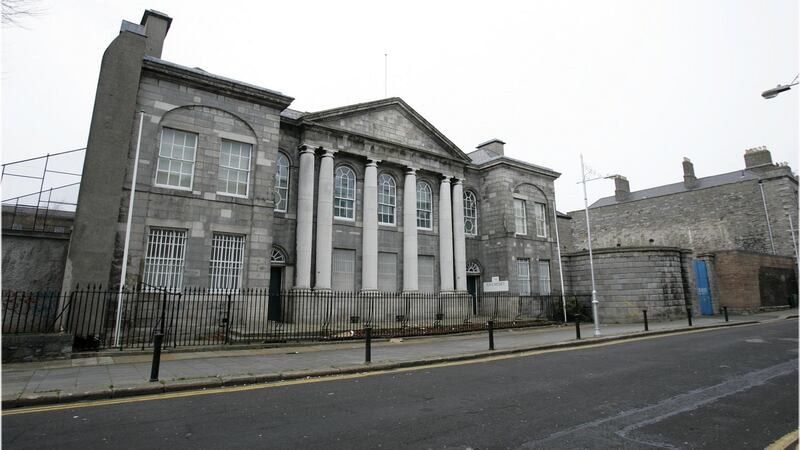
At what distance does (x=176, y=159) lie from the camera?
15328 mm

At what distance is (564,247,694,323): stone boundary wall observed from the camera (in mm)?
22672

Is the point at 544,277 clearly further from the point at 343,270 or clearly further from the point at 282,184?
the point at 282,184

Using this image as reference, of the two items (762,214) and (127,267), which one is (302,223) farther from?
(762,214)

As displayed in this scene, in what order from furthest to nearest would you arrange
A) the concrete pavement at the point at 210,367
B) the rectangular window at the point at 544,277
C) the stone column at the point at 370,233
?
the rectangular window at the point at 544,277, the stone column at the point at 370,233, the concrete pavement at the point at 210,367

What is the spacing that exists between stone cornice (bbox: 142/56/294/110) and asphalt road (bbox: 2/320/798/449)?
13.0 meters

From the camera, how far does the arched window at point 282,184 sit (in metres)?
19.0

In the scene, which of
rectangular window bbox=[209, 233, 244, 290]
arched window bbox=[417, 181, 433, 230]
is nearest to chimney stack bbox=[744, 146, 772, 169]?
arched window bbox=[417, 181, 433, 230]

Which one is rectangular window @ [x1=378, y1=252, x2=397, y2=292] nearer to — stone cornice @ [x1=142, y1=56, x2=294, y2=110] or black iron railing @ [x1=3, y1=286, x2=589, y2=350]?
black iron railing @ [x1=3, y1=286, x2=589, y2=350]

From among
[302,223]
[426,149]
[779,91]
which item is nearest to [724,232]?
[426,149]

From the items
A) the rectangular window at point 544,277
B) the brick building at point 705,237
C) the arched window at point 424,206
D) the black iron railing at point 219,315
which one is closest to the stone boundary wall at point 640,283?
the brick building at point 705,237

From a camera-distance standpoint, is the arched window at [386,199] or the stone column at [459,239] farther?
the stone column at [459,239]

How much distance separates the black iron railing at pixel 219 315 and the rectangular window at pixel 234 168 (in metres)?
→ 4.12

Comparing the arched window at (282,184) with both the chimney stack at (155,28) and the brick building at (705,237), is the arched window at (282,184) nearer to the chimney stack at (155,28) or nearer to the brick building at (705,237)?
the chimney stack at (155,28)

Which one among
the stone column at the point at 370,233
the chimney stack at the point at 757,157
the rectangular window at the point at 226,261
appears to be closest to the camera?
the rectangular window at the point at 226,261
